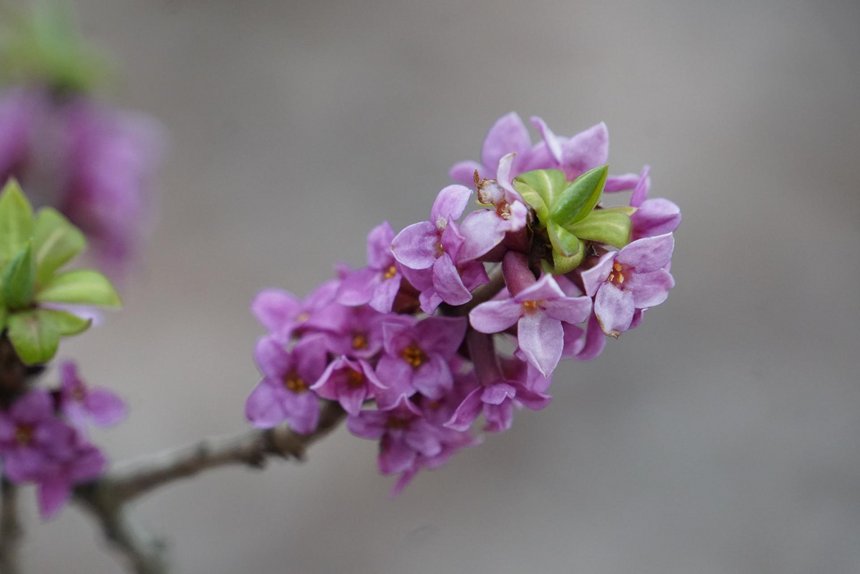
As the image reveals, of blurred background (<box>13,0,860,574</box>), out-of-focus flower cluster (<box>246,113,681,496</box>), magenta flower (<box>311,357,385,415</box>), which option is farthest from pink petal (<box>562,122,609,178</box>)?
blurred background (<box>13,0,860,574</box>)

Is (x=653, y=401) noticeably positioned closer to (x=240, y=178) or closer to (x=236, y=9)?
(x=240, y=178)

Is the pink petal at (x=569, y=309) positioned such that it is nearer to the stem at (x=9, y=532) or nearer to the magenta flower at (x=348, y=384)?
the magenta flower at (x=348, y=384)

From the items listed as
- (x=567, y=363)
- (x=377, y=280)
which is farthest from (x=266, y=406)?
(x=567, y=363)

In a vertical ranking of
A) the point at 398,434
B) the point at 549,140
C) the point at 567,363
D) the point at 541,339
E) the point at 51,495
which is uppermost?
the point at 549,140

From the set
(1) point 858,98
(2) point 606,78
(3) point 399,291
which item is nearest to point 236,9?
(2) point 606,78

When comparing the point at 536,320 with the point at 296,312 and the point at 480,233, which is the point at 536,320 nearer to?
the point at 480,233
